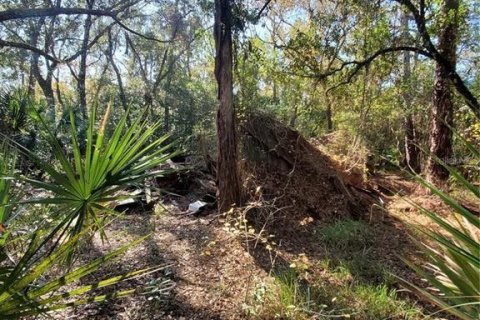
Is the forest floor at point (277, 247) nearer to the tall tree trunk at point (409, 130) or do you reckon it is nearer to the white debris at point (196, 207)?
the white debris at point (196, 207)

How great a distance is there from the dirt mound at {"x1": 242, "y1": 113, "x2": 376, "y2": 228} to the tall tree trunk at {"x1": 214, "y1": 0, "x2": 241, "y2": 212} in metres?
0.46

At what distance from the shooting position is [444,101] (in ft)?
17.3

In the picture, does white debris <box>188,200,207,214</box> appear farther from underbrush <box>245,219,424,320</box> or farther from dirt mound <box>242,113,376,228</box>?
underbrush <box>245,219,424,320</box>

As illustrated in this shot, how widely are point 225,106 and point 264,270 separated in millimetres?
1910

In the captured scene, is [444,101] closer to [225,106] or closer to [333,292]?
[225,106]

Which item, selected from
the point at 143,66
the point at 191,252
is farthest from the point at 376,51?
the point at 143,66

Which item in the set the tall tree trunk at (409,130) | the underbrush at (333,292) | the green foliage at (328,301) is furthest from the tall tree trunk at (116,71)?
the green foliage at (328,301)

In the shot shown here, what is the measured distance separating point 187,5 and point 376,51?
9281mm

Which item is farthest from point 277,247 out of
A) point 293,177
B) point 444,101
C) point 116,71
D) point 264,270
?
point 116,71

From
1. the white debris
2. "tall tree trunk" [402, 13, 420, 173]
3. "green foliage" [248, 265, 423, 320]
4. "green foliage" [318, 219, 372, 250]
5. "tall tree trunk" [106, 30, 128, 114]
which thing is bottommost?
"green foliage" [248, 265, 423, 320]

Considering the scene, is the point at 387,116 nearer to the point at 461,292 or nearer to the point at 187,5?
the point at 461,292

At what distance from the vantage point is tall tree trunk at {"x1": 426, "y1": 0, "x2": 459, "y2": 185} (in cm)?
443

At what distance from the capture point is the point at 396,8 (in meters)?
4.76

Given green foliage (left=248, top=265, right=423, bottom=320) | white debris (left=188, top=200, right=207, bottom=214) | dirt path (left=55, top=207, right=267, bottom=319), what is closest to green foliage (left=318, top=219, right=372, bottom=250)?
green foliage (left=248, top=265, right=423, bottom=320)
